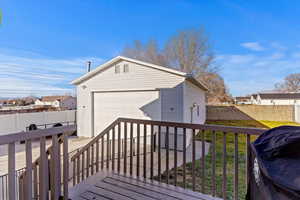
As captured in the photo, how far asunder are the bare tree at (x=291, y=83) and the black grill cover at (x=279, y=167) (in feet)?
98.5

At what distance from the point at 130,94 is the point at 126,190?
5892mm

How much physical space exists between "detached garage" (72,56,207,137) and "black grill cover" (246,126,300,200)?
5.89 meters

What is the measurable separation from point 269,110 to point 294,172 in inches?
699

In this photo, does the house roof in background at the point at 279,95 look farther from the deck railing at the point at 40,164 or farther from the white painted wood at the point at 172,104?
the deck railing at the point at 40,164

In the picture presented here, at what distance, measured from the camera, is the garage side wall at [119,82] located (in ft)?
24.8

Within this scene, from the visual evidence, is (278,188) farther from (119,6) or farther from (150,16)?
(150,16)

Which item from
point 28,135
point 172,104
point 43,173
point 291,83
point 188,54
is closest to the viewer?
point 28,135

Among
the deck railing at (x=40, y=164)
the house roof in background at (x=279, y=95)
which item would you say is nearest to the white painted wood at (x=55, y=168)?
the deck railing at (x=40, y=164)

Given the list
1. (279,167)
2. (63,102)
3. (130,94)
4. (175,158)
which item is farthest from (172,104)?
(63,102)

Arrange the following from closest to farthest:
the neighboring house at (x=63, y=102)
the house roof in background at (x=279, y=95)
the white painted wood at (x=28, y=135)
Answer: the white painted wood at (x=28, y=135) < the house roof in background at (x=279, y=95) < the neighboring house at (x=63, y=102)

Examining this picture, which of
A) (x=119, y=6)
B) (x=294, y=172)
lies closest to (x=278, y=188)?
(x=294, y=172)

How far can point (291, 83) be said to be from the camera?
83.8ft

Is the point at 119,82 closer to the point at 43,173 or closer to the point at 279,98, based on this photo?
the point at 43,173

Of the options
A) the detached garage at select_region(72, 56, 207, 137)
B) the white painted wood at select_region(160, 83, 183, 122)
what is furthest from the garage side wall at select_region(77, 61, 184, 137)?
the white painted wood at select_region(160, 83, 183, 122)
